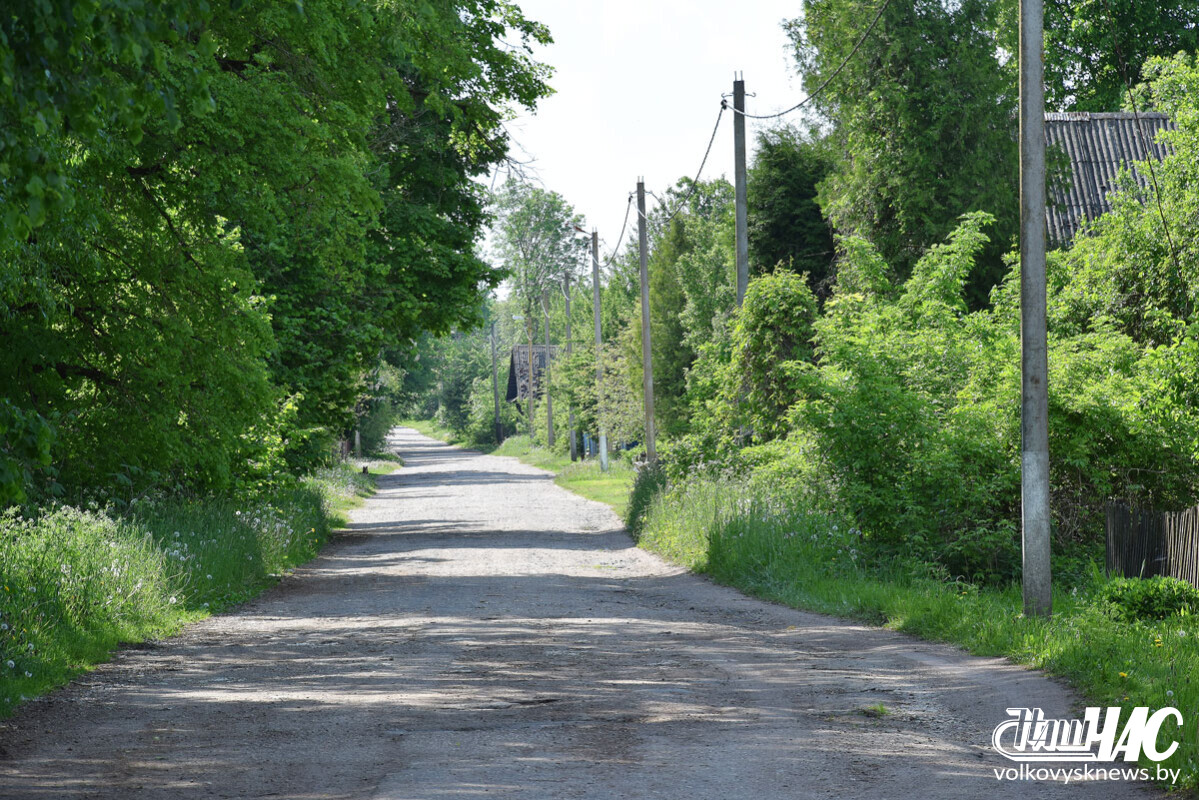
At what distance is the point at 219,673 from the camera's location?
9.35 meters

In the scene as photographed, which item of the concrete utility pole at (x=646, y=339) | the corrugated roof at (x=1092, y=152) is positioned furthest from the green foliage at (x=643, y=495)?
the corrugated roof at (x=1092, y=152)

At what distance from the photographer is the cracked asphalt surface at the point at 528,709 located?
20.0ft

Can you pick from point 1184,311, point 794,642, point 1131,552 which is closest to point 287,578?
point 794,642

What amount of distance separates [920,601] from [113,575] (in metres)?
7.97

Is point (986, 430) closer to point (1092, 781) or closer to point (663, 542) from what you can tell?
point (663, 542)

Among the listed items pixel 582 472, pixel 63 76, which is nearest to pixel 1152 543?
pixel 63 76

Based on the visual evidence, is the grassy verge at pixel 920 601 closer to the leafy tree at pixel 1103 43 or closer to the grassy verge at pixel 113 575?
the grassy verge at pixel 113 575

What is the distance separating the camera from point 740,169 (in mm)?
21875

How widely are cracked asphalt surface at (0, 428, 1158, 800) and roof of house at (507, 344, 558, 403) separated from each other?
70103mm

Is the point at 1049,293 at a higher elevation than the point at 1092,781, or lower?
higher

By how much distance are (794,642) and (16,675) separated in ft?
21.1

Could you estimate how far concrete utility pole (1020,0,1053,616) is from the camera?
416 inches

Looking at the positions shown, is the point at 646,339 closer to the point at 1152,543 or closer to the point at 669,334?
the point at 669,334

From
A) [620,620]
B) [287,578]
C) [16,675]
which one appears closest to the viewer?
[16,675]
